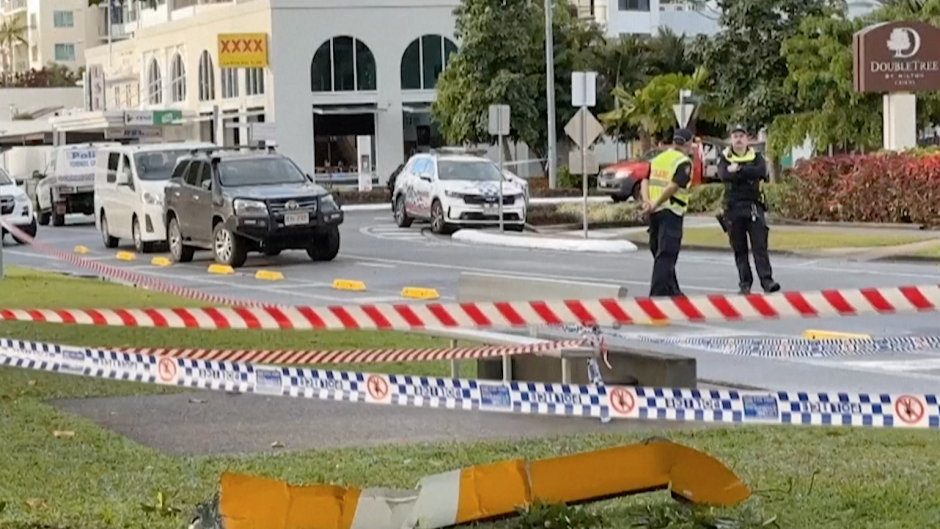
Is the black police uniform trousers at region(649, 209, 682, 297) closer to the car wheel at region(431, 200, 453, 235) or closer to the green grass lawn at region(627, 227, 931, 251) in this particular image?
the green grass lawn at region(627, 227, 931, 251)

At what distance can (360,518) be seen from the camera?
6.82m

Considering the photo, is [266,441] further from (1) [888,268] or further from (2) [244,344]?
(1) [888,268]

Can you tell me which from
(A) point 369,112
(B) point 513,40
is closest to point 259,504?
(B) point 513,40

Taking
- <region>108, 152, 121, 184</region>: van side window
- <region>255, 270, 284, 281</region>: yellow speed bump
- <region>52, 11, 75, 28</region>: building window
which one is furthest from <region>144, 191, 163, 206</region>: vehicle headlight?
<region>52, 11, 75, 28</region>: building window

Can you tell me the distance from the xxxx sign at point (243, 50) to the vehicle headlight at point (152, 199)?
32.9 m

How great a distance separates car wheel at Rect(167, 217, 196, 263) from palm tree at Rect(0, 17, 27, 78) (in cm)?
10172

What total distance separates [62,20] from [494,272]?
10654 cm

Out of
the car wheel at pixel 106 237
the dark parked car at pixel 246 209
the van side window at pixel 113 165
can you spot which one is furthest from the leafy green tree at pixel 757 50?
the dark parked car at pixel 246 209

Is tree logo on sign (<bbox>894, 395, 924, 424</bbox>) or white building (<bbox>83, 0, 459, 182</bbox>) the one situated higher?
white building (<bbox>83, 0, 459, 182</bbox>)

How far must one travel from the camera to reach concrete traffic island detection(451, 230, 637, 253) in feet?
101

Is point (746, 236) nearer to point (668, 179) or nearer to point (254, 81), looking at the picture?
point (668, 179)

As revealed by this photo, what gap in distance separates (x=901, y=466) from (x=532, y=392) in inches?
77.0

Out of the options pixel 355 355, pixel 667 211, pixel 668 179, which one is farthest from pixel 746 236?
pixel 355 355

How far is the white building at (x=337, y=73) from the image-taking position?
6594cm
